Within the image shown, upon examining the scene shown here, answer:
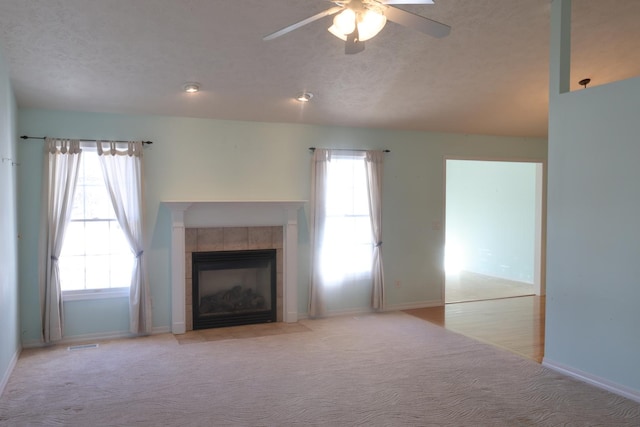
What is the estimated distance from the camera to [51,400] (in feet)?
10.9

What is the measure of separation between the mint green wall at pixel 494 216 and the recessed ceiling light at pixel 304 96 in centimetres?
432

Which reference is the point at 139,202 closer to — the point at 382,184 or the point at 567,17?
the point at 382,184

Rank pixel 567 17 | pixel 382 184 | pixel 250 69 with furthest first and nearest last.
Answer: pixel 382 184, pixel 250 69, pixel 567 17

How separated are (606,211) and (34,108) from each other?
17.4 feet

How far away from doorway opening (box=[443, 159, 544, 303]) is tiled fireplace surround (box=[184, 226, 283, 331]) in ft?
9.58

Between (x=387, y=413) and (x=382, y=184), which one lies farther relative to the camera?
(x=382, y=184)

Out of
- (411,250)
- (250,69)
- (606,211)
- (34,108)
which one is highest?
(250,69)

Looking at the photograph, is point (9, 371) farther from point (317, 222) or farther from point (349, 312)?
point (349, 312)

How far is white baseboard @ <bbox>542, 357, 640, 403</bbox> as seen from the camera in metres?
3.28

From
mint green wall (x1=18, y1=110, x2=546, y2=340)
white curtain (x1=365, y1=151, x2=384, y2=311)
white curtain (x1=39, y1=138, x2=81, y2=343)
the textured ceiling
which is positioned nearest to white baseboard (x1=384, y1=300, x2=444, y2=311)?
mint green wall (x1=18, y1=110, x2=546, y2=340)

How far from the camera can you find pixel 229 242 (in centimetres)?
536

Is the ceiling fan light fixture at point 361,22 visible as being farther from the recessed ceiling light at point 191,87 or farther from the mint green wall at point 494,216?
the mint green wall at point 494,216

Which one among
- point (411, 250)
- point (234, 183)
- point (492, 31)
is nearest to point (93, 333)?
point (234, 183)

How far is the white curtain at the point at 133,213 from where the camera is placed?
4.85m
